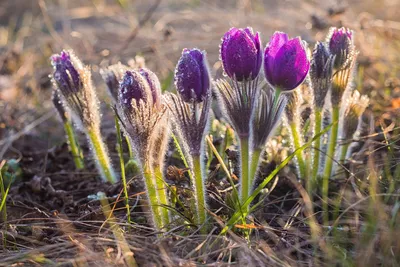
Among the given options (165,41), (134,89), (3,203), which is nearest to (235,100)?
(134,89)

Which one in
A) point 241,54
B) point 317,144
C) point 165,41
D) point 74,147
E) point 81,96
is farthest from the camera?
point 165,41

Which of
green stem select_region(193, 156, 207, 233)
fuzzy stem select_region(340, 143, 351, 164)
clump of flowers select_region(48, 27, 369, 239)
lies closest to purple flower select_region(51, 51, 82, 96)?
clump of flowers select_region(48, 27, 369, 239)

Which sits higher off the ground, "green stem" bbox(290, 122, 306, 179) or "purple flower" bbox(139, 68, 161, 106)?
"purple flower" bbox(139, 68, 161, 106)

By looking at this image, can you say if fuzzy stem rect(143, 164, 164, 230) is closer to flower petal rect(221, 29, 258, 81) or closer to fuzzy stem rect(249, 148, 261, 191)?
fuzzy stem rect(249, 148, 261, 191)

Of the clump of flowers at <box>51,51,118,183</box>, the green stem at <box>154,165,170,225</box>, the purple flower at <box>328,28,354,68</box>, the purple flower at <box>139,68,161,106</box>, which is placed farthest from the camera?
the clump of flowers at <box>51,51,118,183</box>

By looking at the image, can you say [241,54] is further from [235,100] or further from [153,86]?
[153,86]

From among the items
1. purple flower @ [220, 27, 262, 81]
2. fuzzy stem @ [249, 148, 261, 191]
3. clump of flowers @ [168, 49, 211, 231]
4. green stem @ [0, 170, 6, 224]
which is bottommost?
Answer: green stem @ [0, 170, 6, 224]

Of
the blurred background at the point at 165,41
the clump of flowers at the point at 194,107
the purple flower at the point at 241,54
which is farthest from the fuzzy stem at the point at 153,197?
the blurred background at the point at 165,41
